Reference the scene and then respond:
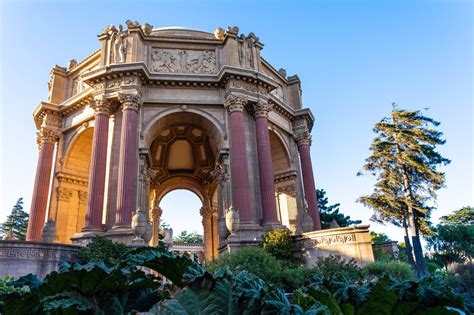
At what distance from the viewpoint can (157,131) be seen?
21266 mm

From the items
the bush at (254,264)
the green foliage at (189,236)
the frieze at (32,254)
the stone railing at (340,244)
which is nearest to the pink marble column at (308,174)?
the stone railing at (340,244)

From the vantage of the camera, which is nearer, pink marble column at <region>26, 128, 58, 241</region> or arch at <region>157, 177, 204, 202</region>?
pink marble column at <region>26, 128, 58, 241</region>

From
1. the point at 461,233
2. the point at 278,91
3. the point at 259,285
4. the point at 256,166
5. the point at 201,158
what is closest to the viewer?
the point at 259,285

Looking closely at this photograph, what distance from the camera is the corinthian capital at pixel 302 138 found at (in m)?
25.7

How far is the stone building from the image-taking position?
1744 cm

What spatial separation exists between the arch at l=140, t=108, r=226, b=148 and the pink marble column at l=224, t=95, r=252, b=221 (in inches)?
48.8

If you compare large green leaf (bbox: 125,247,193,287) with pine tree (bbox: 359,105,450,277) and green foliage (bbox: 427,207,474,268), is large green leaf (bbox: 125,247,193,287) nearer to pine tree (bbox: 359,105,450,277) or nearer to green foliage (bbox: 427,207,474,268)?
pine tree (bbox: 359,105,450,277)

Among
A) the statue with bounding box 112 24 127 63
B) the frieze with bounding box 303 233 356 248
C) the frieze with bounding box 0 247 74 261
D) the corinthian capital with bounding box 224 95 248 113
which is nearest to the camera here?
the frieze with bounding box 0 247 74 261

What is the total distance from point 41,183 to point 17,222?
1243 inches

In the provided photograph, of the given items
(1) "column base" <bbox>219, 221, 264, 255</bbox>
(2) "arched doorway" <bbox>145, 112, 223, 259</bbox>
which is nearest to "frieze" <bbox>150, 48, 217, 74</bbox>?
(2) "arched doorway" <bbox>145, 112, 223, 259</bbox>

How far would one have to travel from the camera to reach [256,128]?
2050cm

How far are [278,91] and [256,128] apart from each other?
725 cm

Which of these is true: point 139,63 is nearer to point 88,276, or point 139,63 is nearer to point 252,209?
point 252,209

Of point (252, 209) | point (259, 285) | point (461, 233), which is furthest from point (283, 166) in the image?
point (461, 233)
